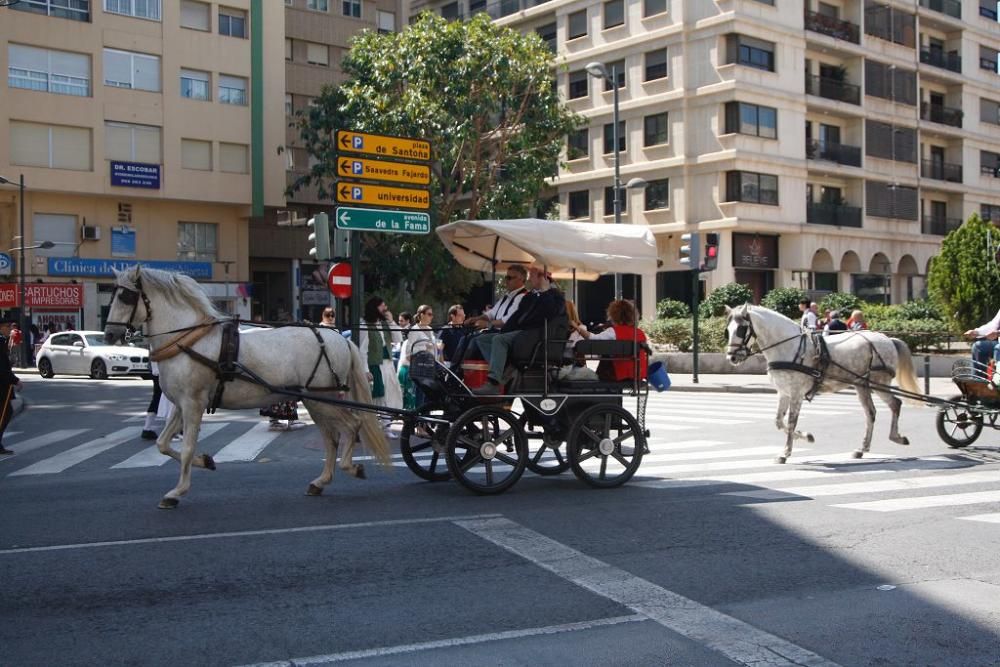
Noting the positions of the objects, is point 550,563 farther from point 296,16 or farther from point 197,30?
point 296,16

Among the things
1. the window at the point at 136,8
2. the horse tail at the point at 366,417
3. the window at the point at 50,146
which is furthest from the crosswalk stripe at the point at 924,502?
the window at the point at 136,8

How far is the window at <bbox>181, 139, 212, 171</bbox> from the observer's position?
4134 centimetres

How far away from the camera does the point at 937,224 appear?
2032 inches

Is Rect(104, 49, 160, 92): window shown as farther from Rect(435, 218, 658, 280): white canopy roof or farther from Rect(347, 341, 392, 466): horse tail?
Rect(347, 341, 392, 466): horse tail

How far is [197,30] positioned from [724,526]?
131 feet

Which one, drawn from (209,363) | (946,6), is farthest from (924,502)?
(946,6)

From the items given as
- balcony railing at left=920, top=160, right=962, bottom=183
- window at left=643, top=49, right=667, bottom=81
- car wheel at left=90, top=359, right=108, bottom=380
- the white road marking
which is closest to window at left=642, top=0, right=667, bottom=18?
window at left=643, top=49, right=667, bottom=81

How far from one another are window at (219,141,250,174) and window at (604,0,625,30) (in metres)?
17.4

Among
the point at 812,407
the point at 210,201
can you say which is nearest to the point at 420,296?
the point at 210,201

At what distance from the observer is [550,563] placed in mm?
6453

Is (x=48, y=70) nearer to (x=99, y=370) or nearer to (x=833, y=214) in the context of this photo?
(x=99, y=370)

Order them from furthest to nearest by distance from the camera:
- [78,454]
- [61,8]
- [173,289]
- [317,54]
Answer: [317,54]
[61,8]
[78,454]
[173,289]

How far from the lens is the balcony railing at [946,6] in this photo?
166 ft

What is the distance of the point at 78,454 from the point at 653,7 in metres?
36.5
